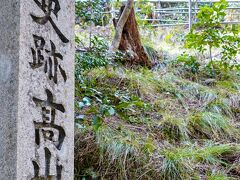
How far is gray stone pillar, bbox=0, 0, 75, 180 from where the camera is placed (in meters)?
1.31

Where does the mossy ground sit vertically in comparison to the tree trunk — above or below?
below

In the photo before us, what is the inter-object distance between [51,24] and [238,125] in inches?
83.6

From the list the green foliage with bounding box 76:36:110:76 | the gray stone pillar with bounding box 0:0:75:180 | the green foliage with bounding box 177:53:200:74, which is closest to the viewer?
the gray stone pillar with bounding box 0:0:75:180

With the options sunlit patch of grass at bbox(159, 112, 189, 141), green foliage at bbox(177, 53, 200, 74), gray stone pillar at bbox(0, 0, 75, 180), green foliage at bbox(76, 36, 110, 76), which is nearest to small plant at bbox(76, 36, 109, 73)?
green foliage at bbox(76, 36, 110, 76)

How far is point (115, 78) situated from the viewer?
3.47 meters

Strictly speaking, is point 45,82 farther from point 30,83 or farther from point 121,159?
point 121,159

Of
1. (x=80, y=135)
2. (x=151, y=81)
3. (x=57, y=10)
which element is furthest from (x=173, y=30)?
(x=57, y=10)

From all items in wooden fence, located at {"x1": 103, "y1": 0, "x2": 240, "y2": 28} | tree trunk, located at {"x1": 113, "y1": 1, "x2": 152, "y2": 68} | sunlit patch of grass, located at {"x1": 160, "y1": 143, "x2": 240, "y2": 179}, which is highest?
wooden fence, located at {"x1": 103, "y1": 0, "x2": 240, "y2": 28}

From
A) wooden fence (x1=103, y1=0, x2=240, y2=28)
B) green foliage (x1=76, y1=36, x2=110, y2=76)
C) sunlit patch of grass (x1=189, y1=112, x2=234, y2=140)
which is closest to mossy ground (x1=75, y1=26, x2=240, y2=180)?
sunlit patch of grass (x1=189, y1=112, x2=234, y2=140)

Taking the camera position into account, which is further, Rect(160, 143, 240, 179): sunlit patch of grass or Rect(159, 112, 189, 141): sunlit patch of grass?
Rect(159, 112, 189, 141): sunlit patch of grass

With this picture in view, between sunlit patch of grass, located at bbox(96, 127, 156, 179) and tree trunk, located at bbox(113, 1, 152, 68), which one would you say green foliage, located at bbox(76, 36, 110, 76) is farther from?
tree trunk, located at bbox(113, 1, 152, 68)

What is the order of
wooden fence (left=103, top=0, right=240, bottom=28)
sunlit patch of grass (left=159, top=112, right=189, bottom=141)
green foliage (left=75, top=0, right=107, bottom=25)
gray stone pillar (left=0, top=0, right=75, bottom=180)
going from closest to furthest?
1. gray stone pillar (left=0, top=0, right=75, bottom=180)
2. green foliage (left=75, top=0, right=107, bottom=25)
3. sunlit patch of grass (left=159, top=112, right=189, bottom=141)
4. wooden fence (left=103, top=0, right=240, bottom=28)

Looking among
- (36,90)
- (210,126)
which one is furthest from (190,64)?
(36,90)

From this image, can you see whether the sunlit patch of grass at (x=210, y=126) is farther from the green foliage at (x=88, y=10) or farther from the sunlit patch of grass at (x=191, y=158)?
the green foliage at (x=88, y=10)
